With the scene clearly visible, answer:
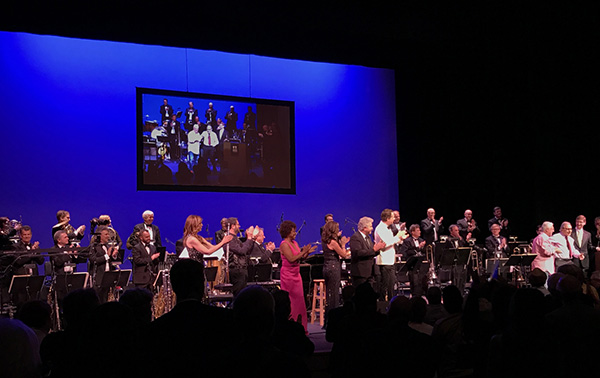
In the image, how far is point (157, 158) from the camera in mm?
13805

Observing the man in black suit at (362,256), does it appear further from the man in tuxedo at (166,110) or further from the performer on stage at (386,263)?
the man in tuxedo at (166,110)

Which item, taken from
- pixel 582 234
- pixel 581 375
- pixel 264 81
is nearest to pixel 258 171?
pixel 264 81

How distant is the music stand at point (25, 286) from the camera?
837 cm

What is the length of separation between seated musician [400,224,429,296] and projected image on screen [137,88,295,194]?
3.62m

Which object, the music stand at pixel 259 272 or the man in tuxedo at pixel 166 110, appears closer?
the music stand at pixel 259 272

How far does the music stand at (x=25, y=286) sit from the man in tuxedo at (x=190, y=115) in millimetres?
6296

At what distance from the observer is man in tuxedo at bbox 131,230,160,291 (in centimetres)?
979

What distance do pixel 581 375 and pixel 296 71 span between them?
1331 centimetres

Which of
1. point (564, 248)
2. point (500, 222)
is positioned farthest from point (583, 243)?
point (500, 222)

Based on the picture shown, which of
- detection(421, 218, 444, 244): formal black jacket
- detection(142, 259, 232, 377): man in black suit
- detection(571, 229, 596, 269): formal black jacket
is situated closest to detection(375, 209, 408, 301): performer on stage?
detection(571, 229, 596, 269): formal black jacket

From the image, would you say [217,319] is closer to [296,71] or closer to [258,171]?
[258,171]

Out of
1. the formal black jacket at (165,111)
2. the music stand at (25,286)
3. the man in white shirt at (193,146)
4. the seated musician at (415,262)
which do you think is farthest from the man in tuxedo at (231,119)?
the music stand at (25,286)

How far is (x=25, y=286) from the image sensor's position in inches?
332

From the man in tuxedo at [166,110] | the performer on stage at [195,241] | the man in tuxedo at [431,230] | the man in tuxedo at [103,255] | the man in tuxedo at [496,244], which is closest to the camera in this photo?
the performer on stage at [195,241]
